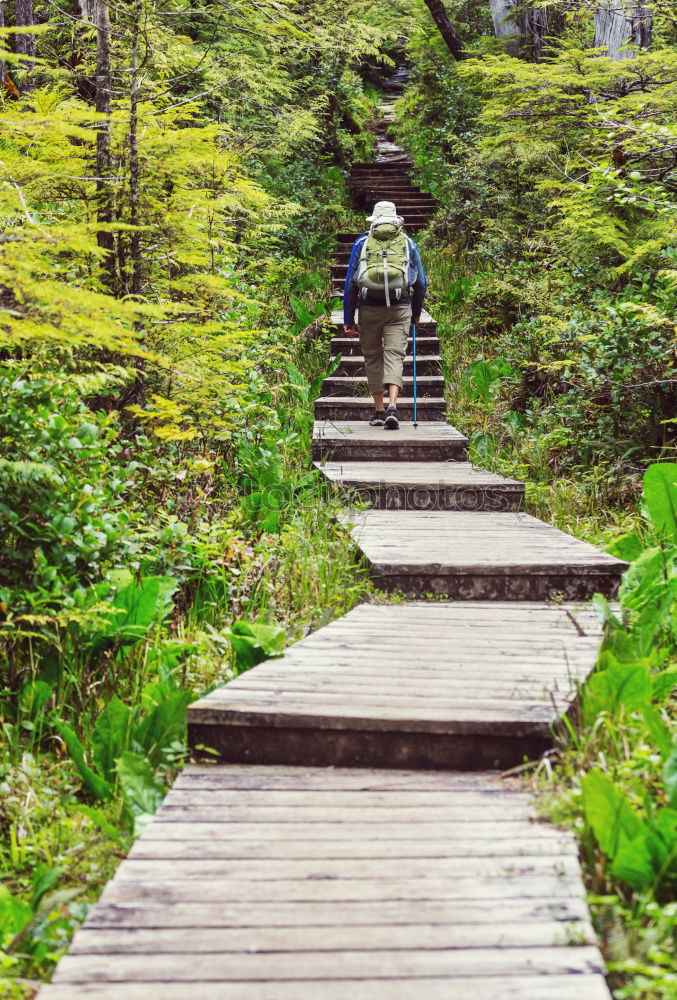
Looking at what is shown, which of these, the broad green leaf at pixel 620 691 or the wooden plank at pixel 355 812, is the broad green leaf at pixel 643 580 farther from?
the wooden plank at pixel 355 812

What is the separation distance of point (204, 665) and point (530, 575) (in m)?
1.88

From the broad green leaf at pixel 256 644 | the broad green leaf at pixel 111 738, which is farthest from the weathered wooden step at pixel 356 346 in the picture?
the broad green leaf at pixel 111 738

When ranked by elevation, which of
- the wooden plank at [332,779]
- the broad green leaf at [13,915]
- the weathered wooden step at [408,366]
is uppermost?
the weathered wooden step at [408,366]

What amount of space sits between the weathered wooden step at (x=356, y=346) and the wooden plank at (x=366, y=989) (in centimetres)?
860

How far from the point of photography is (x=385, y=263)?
7.40 metres

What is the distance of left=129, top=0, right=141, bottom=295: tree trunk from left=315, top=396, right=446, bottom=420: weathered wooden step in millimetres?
3143

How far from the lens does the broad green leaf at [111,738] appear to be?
3.23 m

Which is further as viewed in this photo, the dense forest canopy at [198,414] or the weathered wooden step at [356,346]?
the weathered wooden step at [356,346]

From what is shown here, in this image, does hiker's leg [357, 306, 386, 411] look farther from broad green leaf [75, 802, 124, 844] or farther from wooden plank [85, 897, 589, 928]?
wooden plank [85, 897, 589, 928]

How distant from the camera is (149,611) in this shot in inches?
157

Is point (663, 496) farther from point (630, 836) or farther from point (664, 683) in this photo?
point (630, 836)

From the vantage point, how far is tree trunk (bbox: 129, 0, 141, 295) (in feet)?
17.0

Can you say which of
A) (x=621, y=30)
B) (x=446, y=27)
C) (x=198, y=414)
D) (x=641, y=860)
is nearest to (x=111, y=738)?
(x=641, y=860)

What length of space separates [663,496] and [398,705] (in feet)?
7.58
